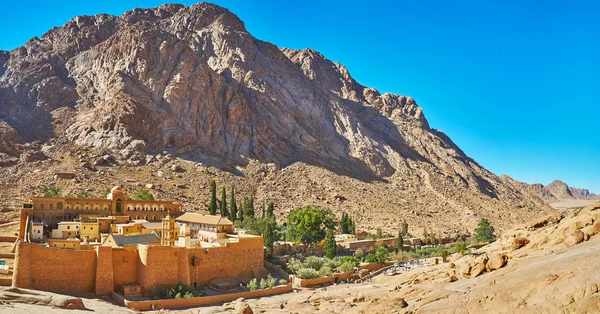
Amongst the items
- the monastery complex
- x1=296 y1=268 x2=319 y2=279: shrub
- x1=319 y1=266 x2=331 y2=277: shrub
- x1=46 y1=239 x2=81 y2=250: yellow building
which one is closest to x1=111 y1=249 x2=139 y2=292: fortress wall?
the monastery complex

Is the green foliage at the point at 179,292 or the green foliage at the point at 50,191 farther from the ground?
the green foliage at the point at 50,191

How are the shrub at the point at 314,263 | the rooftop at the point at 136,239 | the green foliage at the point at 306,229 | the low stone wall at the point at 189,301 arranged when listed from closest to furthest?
the low stone wall at the point at 189,301 < the rooftop at the point at 136,239 < the shrub at the point at 314,263 < the green foliage at the point at 306,229

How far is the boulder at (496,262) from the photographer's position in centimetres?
2422

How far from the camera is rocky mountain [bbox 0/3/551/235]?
76.8 meters

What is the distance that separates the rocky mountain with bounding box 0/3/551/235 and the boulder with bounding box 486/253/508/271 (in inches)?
1805

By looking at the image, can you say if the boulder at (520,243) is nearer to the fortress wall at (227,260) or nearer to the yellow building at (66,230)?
the fortress wall at (227,260)

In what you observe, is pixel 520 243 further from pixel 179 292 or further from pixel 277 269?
pixel 179 292

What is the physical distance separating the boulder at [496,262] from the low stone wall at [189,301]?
15.1 m

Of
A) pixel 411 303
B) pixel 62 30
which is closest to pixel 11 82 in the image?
pixel 62 30

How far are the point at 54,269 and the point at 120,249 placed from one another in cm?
389

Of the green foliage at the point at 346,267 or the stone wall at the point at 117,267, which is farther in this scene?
the green foliage at the point at 346,267

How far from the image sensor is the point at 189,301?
3025 centimetres

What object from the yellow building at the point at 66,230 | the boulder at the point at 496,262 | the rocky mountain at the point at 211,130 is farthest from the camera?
the rocky mountain at the point at 211,130

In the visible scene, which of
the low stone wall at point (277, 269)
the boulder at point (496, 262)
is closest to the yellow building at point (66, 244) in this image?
the low stone wall at point (277, 269)
